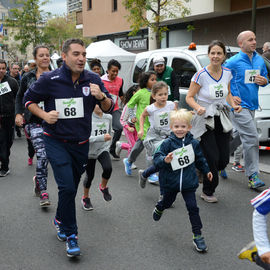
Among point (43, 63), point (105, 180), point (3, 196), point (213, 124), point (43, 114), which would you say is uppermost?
point (43, 63)

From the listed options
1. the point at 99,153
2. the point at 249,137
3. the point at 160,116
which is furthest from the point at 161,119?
the point at 249,137

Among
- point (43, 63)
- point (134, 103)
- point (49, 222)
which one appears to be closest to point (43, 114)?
point (49, 222)

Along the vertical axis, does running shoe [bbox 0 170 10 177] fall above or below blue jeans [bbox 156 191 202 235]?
below

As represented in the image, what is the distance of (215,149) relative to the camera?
4984mm

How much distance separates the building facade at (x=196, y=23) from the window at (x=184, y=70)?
9.87m

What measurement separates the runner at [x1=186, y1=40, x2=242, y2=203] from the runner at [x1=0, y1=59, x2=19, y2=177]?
3.47 meters

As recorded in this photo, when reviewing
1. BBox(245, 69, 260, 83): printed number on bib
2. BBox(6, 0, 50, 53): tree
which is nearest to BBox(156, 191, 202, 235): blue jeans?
BBox(245, 69, 260, 83): printed number on bib

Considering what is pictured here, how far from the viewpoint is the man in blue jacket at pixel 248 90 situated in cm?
557

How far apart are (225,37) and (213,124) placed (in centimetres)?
1627

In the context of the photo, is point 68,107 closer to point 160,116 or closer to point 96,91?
point 96,91

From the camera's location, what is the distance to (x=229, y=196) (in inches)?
213

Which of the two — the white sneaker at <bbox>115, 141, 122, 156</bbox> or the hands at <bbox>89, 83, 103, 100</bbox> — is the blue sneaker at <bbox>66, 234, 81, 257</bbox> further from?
the white sneaker at <bbox>115, 141, 122, 156</bbox>

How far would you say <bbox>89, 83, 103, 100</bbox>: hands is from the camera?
3616 mm

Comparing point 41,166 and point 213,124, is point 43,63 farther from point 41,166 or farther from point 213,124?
point 213,124
